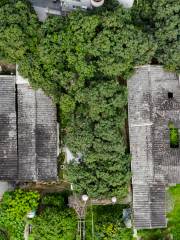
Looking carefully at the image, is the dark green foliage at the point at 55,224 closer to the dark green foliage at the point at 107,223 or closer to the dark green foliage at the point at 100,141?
the dark green foliage at the point at 107,223

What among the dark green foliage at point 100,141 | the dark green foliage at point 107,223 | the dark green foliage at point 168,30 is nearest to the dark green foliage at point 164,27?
the dark green foliage at point 168,30

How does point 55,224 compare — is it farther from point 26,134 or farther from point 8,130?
point 8,130

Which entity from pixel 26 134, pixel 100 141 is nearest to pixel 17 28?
pixel 26 134

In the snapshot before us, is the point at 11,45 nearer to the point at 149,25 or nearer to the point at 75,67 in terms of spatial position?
the point at 75,67

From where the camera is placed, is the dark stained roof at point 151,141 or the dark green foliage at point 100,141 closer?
the dark green foliage at point 100,141

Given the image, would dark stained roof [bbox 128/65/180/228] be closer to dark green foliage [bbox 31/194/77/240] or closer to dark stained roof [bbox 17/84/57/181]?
dark green foliage [bbox 31/194/77/240]

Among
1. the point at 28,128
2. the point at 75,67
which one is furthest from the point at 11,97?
the point at 75,67
